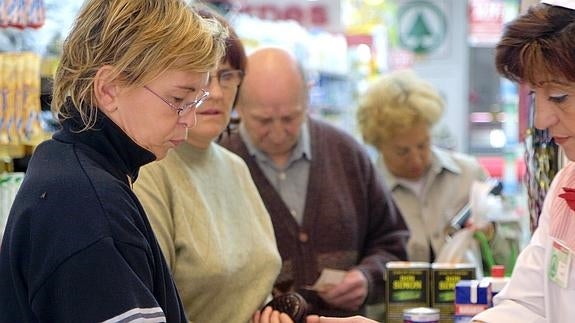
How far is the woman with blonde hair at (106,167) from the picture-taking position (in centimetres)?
161

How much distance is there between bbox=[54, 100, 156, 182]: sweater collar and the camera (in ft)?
5.82

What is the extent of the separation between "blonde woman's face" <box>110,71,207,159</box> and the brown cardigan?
1.71 metres

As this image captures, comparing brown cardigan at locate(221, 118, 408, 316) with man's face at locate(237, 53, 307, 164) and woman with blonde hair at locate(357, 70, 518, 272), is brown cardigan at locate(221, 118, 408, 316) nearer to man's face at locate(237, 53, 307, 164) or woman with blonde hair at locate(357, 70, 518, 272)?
man's face at locate(237, 53, 307, 164)

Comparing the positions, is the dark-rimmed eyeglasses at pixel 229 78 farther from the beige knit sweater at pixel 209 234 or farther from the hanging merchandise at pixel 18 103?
the hanging merchandise at pixel 18 103

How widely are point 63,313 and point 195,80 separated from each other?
0.55 m

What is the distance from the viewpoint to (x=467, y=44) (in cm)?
1185

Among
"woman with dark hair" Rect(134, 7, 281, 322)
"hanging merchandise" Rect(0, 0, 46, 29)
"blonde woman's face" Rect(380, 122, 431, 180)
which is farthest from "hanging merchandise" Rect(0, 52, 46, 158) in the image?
"blonde woman's face" Rect(380, 122, 431, 180)

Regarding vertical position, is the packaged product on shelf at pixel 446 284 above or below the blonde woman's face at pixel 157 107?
below

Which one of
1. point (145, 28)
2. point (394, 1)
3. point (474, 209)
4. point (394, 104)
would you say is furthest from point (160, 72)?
point (394, 1)

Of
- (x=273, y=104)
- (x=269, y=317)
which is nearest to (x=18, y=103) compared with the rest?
(x=273, y=104)

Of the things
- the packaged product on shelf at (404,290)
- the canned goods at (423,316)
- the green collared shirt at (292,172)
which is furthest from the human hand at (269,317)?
the green collared shirt at (292,172)

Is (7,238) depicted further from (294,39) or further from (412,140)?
(294,39)

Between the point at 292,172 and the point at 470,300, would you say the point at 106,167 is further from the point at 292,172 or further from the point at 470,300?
the point at 292,172

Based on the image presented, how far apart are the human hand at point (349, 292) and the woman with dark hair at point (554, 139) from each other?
0.89 metres
